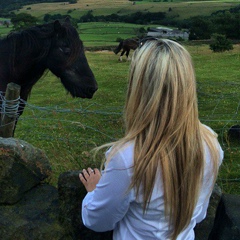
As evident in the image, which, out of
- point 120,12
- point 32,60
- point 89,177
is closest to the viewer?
point 89,177

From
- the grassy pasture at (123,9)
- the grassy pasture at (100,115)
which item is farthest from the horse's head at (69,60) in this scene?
the grassy pasture at (123,9)

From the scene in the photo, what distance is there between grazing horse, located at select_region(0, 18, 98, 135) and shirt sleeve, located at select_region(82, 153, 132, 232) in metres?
3.69

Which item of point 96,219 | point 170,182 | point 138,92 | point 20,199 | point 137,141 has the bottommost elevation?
point 20,199

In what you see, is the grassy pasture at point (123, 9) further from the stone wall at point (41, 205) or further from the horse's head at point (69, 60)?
the stone wall at point (41, 205)

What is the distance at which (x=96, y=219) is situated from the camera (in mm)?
1836

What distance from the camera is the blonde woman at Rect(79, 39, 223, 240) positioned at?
1.64 metres

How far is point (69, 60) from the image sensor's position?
17.9ft

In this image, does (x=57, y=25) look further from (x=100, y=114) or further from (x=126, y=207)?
(x=100, y=114)

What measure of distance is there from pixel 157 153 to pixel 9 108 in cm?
251

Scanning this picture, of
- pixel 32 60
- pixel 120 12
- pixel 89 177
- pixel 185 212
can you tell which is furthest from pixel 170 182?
pixel 120 12

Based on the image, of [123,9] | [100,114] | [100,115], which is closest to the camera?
[100,114]

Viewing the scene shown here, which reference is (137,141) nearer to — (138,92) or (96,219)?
(138,92)

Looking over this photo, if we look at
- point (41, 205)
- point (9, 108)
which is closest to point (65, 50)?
point (9, 108)

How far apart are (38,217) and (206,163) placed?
1.30 metres
